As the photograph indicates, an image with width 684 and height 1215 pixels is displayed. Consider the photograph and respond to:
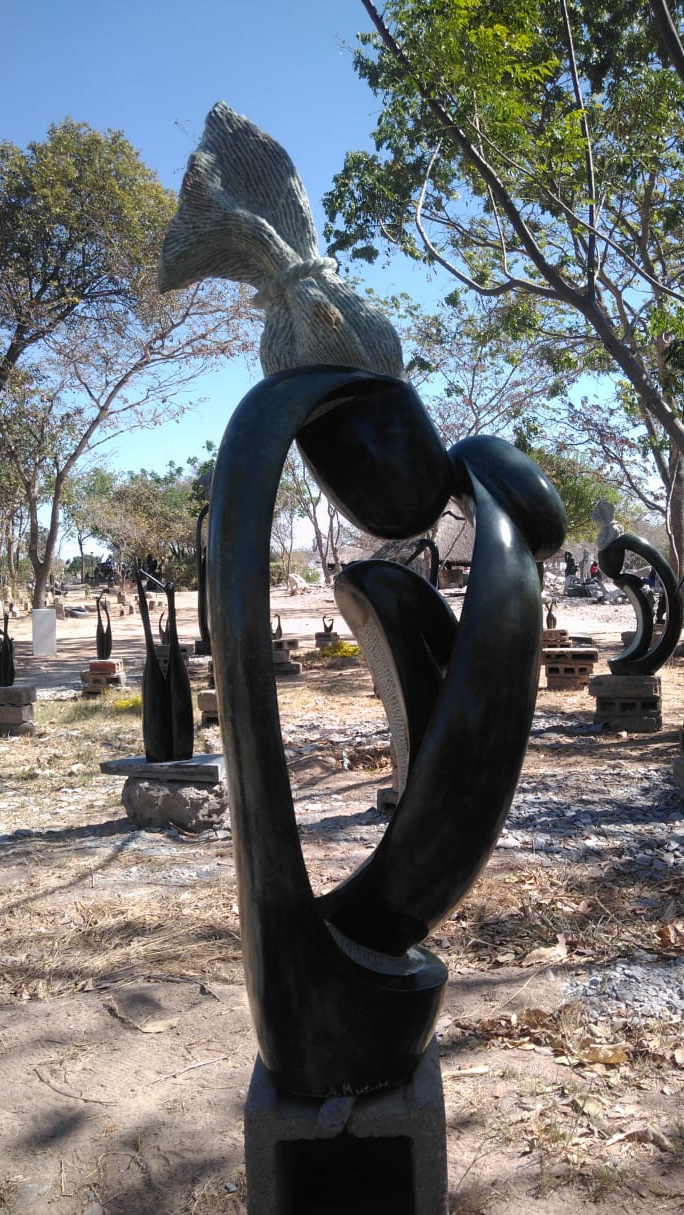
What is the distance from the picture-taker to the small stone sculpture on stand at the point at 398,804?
171 centimetres

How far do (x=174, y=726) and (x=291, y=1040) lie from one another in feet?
13.8

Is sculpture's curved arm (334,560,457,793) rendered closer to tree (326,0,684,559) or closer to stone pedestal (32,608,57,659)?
tree (326,0,684,559)

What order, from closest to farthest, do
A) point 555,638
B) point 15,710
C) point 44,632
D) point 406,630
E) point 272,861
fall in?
point 272,861 → point 406,630 → point 15,710 → point 555,638 → point 44,632

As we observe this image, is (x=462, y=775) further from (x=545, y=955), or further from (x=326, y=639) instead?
(x=326, y=639)

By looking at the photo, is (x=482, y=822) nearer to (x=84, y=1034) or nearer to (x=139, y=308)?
(x=84, y=1034)

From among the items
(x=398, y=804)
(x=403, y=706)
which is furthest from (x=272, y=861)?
(x=403, y=706)

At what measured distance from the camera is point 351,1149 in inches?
78.7

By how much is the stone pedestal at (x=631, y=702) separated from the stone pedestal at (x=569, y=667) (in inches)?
87.8

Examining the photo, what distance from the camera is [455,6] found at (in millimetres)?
5566

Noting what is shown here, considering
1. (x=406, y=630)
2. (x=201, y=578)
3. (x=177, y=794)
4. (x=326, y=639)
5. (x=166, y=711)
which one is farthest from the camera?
(x=326, y=639)

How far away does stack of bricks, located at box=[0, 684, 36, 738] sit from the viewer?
8930mm

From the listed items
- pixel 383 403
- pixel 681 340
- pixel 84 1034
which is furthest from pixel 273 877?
pixel 681 340

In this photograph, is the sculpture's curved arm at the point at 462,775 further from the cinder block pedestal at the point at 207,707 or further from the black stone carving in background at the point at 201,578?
the cinder block pedestal at the point at 207,707

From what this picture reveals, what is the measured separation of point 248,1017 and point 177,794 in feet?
8.10
